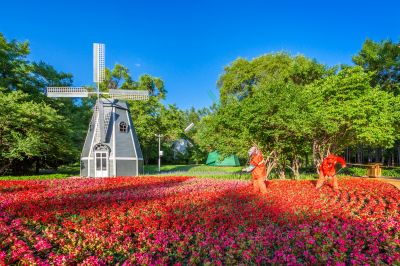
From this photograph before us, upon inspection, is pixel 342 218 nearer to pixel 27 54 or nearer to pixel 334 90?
pixel 334 90

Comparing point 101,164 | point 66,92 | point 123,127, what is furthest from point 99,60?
point 101,164

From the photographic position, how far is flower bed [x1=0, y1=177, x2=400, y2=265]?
14.2 feet

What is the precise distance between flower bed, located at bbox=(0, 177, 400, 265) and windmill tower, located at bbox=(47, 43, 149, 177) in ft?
41.4

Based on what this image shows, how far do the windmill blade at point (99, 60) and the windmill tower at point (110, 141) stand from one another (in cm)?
228

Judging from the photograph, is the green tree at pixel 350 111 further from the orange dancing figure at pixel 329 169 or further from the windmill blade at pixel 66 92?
the windmill blade at pixel 66 92

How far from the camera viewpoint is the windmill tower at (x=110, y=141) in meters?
21.7

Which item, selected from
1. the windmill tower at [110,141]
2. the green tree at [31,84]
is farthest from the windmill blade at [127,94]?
the green tree at [31,84]

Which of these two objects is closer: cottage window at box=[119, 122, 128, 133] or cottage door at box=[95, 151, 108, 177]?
cottage door at box=[95, 151, 108, 177]

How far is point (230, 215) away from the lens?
21.9 ft

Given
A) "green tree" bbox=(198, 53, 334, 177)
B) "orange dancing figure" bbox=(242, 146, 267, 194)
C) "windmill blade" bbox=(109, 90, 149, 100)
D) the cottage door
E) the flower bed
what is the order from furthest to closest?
1. "windmill blade" bbox=(109, 90, 149, 100)
2. the cottage door
3. "green tree" bbox=(198, 53, 334, 177)
4. "orange dancing figure" bbox=(242, 146, 267, 194)
5. the flower bed

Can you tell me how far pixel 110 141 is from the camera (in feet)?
72.3

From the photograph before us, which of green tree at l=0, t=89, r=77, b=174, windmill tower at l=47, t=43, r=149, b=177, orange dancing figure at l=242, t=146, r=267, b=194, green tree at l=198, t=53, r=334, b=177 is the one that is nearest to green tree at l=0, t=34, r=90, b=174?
green tree at l=0, t=89, r=77, b=174

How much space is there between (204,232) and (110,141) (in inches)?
722

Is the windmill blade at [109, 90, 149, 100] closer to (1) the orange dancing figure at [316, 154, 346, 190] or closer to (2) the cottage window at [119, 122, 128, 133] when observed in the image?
(2) the cottage window at [119, 122, 128, 133]
